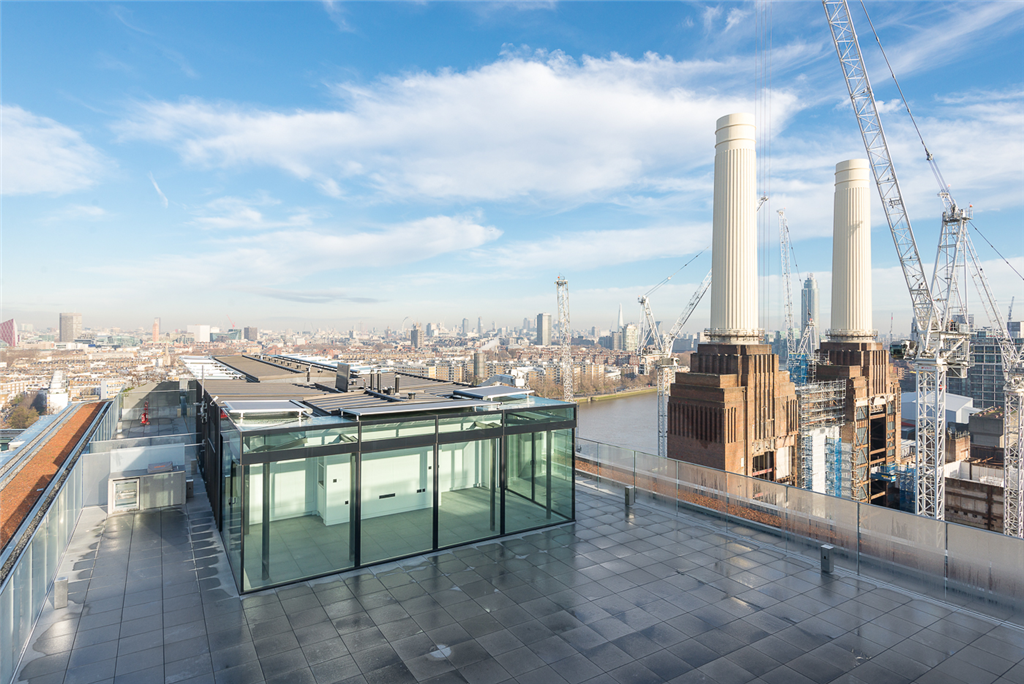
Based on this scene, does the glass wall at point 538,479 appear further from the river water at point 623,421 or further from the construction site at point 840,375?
the river water at point 623,421

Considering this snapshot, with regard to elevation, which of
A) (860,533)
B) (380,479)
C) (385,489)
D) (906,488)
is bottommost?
(906,488)

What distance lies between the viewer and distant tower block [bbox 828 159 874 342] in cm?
4769

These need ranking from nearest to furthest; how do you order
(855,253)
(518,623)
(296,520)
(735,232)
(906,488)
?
(518,623)
(296,520)
(735,232)
(906,488)
(855,253)

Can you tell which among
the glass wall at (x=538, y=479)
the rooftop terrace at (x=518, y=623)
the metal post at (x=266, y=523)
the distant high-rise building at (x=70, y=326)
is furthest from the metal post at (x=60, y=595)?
the distant high-rise building at (x=70, y=326)

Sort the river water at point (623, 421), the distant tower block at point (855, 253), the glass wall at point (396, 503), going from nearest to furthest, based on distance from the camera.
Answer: the glass wall at point (396, 503) → the distant tower block at point (855, 253) → the river water at point (623, 421)

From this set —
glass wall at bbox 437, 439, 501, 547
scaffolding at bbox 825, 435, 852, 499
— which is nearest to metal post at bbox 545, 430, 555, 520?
glass wall at bbox 437, 439, 501, 547

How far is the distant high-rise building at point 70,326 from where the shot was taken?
160 metres

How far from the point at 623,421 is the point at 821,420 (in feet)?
169

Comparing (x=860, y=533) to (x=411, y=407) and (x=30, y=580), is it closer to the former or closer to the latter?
(x=411, y=407)

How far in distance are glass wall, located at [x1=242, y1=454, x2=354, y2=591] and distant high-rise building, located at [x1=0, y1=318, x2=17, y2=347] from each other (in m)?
144

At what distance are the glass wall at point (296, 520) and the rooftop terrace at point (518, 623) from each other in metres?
0.43

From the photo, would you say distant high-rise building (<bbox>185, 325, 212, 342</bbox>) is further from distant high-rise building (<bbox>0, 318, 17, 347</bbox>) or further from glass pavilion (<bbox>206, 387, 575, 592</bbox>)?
glass pavilion (<bbox>206, 387, 575, 592</bbox>)

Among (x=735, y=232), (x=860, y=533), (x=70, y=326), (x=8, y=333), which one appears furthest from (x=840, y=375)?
(x=70, y=326)

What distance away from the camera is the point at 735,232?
3478 centimetres
